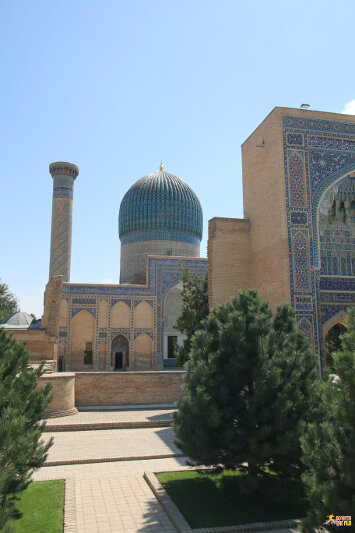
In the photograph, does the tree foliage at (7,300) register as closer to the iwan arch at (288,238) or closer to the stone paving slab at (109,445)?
the iwan arch at (288,238)

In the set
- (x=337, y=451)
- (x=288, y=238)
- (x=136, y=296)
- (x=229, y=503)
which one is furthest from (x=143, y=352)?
(x=337, y=451)

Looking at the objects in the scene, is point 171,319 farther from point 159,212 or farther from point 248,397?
point 248,397

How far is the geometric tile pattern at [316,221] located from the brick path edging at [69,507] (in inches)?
189

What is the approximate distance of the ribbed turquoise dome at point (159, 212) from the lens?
75.8 ft

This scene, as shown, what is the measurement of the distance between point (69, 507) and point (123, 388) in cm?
598

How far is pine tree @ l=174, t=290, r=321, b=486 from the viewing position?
4137 mm

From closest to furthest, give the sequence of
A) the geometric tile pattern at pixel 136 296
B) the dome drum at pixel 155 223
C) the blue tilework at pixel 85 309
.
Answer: the blue tilework at pixel 85 309, the geometric tile pattern at pixel 136 296, the dome drum at pixel 155 223

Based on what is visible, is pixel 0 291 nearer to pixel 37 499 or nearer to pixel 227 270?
pixel 227 270

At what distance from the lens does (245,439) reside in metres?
4.19

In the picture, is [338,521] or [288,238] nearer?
[338,521]

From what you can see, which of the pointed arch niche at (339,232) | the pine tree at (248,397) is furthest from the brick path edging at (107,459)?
the pointed arch niche at (339,232)

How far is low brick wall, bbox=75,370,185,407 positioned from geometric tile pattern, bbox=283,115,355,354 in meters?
3.48

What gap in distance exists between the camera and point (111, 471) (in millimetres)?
5668

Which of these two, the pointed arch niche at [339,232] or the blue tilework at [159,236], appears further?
the blue tilework at [159,236]
